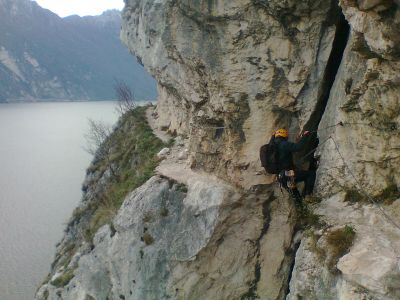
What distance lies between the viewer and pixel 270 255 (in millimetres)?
12539

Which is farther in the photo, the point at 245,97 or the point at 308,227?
the point at 245,97

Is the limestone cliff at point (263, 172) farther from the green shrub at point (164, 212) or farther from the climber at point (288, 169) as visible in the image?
the climber at point (288, 169)

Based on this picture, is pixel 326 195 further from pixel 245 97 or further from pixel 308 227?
pixel 245 97

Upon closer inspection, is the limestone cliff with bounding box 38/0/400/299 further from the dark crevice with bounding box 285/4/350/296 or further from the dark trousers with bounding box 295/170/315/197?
the dark trousers with bounding box 295/170/315/197

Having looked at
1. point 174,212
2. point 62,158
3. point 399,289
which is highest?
point 399,289

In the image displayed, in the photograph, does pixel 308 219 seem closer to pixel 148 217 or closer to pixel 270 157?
pixel 270 157

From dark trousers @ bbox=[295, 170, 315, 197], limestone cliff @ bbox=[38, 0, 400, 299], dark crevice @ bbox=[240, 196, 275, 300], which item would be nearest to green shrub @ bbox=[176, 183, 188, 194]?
limestone cliff @ bbox=[38, 0, 400, 299]

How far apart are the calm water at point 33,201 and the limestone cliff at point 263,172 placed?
1500 cm

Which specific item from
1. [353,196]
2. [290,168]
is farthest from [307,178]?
[353,196]

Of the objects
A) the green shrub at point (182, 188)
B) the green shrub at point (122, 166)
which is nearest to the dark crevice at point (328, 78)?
the green shrub at point (182, 188)

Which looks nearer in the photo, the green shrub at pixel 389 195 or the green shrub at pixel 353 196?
the green shrub at pixel 389 195

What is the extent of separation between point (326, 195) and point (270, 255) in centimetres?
256

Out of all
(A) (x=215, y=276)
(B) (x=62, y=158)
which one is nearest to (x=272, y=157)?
(A) (x=215, y=276)

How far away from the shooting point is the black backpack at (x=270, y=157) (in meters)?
11.4
